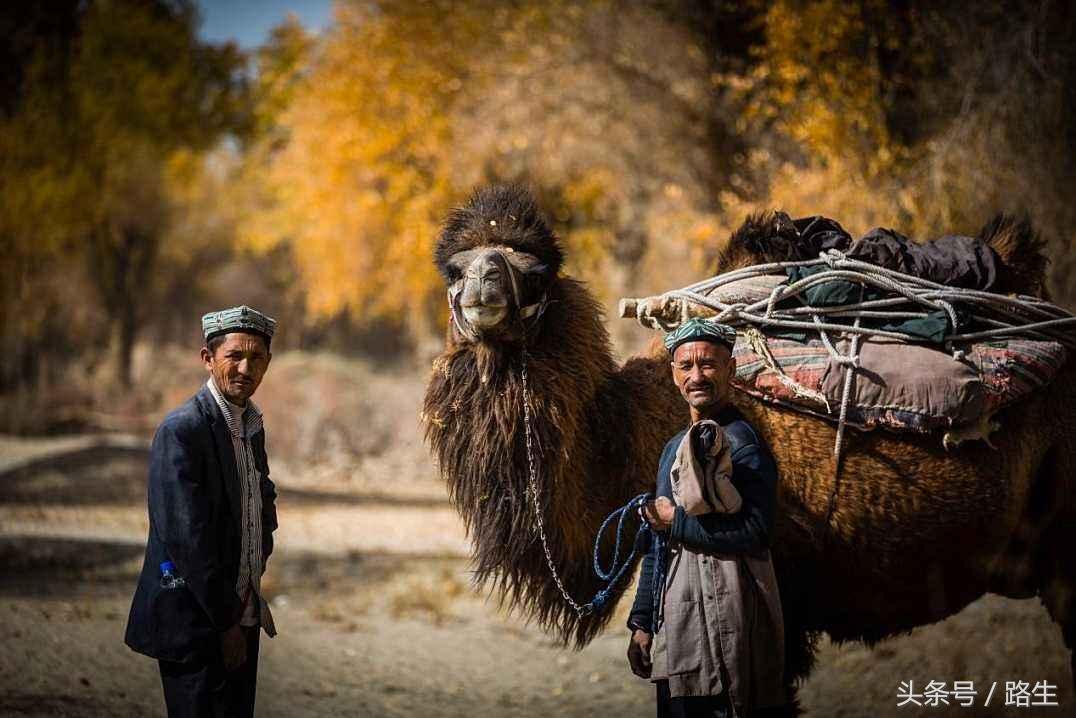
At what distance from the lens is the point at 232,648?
10.2 feet

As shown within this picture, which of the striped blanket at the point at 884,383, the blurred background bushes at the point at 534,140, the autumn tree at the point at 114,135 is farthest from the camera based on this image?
the autumn tree at the point at 114,135

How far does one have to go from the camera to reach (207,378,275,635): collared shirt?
3.28 metres

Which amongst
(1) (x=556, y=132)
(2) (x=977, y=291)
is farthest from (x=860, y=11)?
(2) (x=977, y=291)

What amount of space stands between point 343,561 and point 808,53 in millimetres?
7771

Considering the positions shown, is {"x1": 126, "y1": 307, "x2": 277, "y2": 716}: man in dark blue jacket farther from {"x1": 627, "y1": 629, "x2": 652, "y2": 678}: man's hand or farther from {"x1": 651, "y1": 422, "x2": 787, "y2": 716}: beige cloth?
{"x1": 651, "y1": 422, "x2": 787, "y2": 716}: beige cloth

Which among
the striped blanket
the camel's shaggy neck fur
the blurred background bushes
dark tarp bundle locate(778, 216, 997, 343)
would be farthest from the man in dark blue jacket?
the blurred background bushes

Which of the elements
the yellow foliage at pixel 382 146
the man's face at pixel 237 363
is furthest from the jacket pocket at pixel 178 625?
the yellow foliage at pixel 382 146

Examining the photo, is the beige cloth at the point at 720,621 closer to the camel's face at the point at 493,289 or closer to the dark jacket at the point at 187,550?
the camel's face at the point at 493,289

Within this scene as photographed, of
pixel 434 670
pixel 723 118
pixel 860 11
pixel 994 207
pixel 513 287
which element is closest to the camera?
pixel 513 287

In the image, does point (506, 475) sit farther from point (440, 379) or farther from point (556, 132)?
point (556, 132)

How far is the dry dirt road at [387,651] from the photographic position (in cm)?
557

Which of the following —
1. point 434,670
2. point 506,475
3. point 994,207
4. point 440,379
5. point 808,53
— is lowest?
point 434,670

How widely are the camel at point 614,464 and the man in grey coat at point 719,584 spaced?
906 millimetres

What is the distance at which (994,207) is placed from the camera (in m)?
7.55
